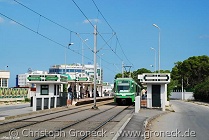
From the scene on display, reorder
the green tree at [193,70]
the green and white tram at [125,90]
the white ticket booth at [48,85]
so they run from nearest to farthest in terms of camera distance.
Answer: the white ticket booth at [48,85] < the green and white tram at [125,90] < the green tree at [193,70]

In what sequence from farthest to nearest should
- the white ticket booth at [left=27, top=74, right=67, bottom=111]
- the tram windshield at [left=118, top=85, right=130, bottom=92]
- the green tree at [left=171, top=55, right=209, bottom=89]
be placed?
the green tree at [left=171, top=55, right=209, bottom=89], the tram windshield at [left=118, top=85, right=130, bottom=92], the white ticket booth at [left=27, top=74, right=67, bottom=111]

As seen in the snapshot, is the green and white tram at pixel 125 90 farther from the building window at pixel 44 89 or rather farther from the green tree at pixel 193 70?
the green tree at pixel 193 70

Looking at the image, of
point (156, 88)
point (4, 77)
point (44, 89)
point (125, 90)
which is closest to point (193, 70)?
point (4, 77)

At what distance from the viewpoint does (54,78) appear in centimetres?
3591

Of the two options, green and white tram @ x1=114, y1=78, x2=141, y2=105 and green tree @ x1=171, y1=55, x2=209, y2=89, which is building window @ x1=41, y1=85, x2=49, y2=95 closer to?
green and white tram @ x1=114, y1=78, x2=141, y2=105

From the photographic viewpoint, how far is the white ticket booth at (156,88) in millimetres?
35688

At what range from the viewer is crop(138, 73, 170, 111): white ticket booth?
35.7 meters

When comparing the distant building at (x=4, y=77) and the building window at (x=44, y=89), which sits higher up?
the distant building at (x=4, y=77)

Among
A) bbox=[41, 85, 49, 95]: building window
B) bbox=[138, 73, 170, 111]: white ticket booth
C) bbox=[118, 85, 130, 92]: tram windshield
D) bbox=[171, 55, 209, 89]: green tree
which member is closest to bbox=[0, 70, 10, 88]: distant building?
bbox=[118, 85, 130, 92]: tram windshield

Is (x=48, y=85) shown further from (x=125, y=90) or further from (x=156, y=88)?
(x=125, y=90)

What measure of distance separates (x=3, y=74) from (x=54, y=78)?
151 feet

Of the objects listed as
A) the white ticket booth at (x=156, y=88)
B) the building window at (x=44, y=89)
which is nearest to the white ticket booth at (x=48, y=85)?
the building window at (x=44, y=89)

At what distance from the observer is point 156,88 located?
3738 centimetres

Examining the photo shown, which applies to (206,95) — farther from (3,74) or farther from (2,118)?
(2,118)
